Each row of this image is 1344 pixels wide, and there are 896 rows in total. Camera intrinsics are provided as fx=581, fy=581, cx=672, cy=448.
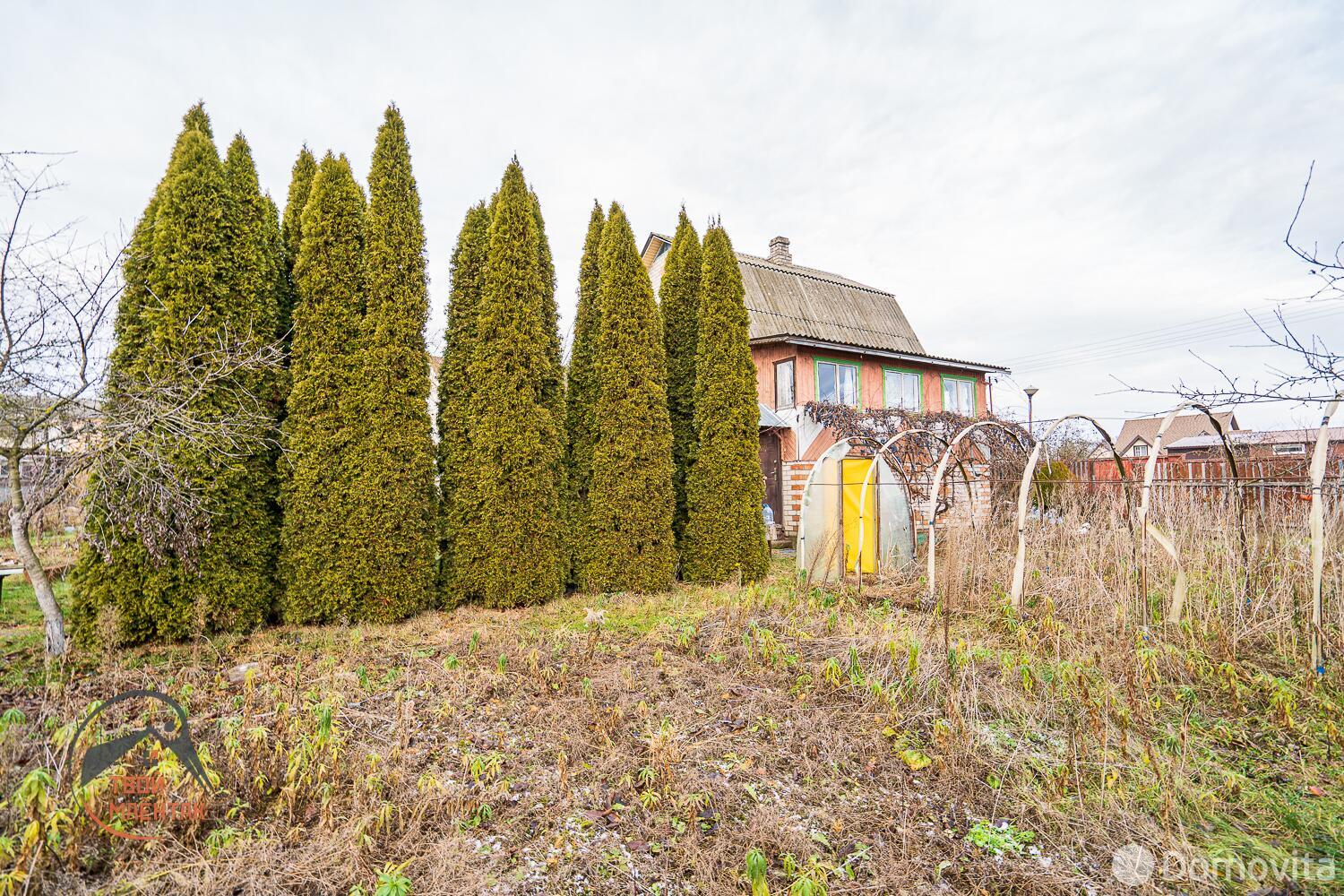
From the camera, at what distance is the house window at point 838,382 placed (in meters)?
14.2

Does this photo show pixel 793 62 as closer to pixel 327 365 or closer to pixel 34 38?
pixel 327 365

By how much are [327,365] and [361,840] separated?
4991mm

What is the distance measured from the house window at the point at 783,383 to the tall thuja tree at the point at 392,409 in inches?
357

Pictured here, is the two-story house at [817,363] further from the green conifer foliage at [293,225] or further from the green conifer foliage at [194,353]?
the green conifer foliage at [194,353]

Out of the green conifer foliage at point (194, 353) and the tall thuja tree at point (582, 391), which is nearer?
the green conifer foliage at point (194, 353)

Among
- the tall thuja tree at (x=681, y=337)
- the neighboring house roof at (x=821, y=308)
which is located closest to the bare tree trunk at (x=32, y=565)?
the tall thuja tree at (x=681, y=337)

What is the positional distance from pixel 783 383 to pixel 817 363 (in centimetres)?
106

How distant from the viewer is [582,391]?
7.71 m

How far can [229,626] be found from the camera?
546 centimetres

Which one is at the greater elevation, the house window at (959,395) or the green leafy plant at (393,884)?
the house window at (959,395)

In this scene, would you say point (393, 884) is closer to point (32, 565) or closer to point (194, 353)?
point (32, 565)

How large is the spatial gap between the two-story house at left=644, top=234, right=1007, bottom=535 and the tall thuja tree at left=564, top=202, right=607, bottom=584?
165 inches

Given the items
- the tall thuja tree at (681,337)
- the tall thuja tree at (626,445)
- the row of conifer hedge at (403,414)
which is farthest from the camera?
the tall thuja tree at (681,337)

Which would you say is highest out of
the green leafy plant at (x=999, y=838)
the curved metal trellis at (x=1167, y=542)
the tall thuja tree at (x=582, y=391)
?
the tall thuja tree at (x=582, y=391)
